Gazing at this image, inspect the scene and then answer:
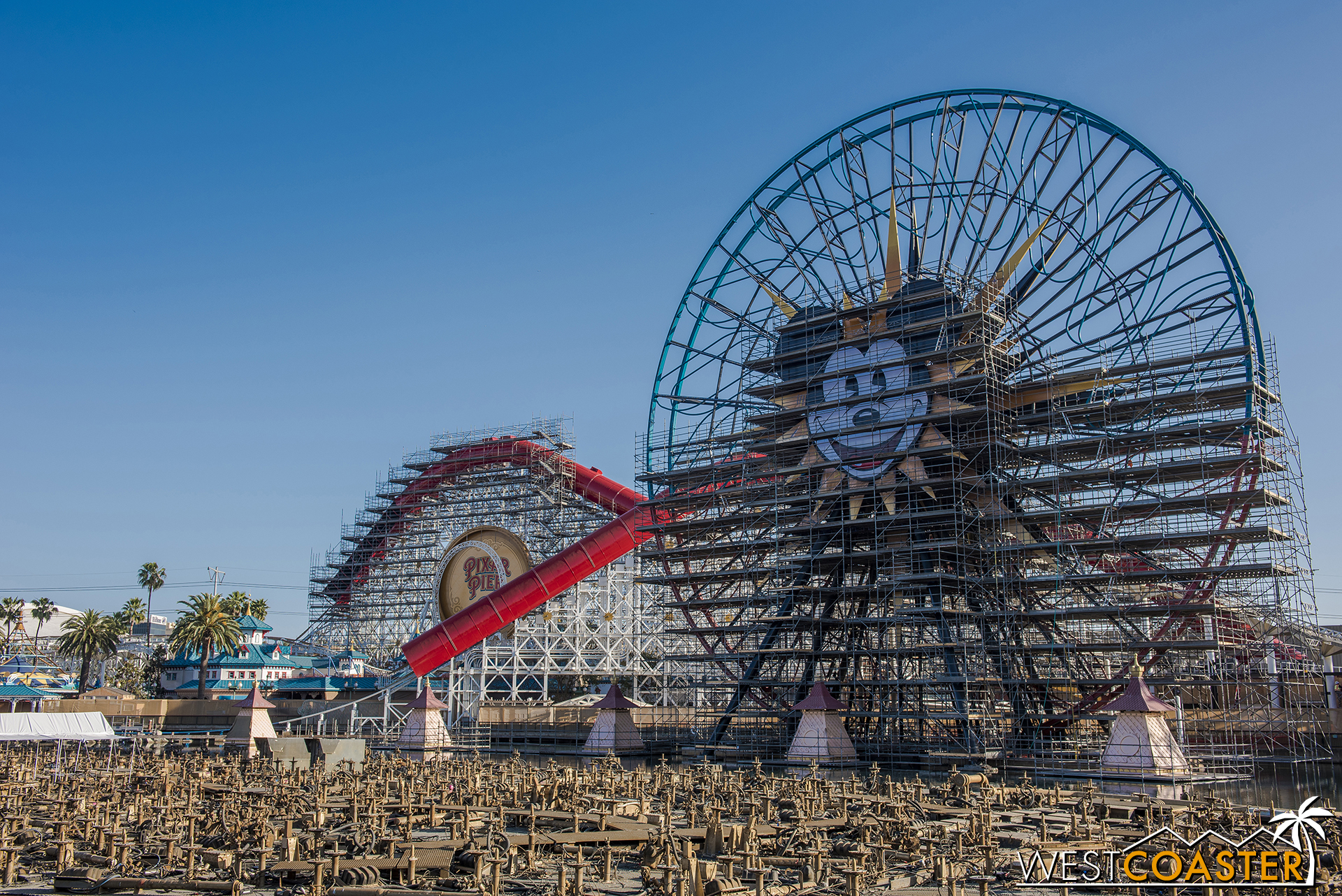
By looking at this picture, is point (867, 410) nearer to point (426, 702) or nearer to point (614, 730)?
point (614, 730)

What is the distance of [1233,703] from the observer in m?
36.8

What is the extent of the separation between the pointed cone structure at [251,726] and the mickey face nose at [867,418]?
2528 cm

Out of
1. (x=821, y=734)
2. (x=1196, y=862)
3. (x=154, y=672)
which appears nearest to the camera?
(x=1196, y=862)

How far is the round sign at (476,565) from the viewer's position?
2296 inches

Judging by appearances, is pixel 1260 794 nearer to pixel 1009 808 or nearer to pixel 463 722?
pixel 1009 808

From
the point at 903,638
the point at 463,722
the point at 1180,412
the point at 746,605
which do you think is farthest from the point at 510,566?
the point at 1180,412

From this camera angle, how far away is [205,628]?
6481 centimetres

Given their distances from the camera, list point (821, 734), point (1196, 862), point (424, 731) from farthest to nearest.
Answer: point (424, 731), point (821, 734), point (1196, 862)

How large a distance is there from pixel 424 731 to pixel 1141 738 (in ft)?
85.6

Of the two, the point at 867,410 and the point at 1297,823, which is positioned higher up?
the point at 867,410

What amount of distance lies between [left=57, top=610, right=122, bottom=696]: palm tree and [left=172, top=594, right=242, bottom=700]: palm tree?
4.76 metres

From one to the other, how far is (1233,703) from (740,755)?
1709 centimetres

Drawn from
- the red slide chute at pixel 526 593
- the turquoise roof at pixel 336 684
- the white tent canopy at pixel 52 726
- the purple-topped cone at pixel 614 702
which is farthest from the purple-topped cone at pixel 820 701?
the turquoise roof at pixel 336 684

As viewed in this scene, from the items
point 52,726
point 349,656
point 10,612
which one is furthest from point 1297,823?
point 10,612
